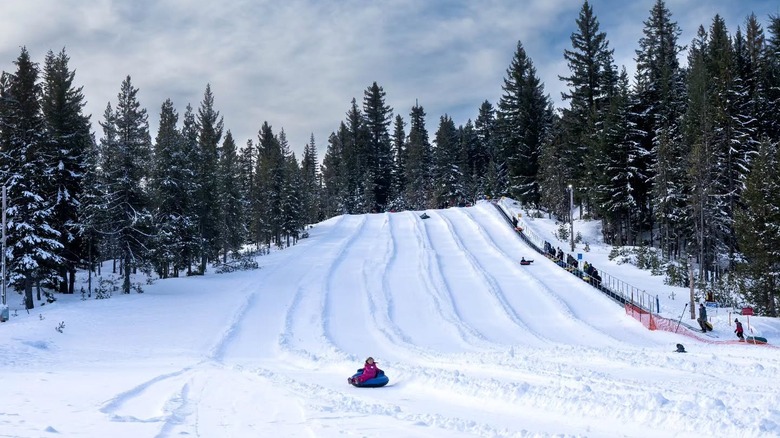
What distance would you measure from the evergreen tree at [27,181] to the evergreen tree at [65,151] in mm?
682

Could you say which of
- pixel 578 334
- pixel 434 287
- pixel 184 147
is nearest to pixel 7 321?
pixel 184 147

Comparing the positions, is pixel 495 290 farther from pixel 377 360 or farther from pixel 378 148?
pixel 378 148

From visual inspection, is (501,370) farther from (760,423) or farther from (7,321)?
(7,321)

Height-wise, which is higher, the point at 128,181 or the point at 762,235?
the point at 128,181

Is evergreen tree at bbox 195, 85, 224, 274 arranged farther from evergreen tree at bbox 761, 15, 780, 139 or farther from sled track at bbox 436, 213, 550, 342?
evergreen tree at bbox 761, 15, 780, 139

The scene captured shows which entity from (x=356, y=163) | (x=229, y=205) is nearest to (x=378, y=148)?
(x=356, y=163)

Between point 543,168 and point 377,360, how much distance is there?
48747mm

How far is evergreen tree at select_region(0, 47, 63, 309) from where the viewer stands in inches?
1062

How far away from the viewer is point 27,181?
28188 mm

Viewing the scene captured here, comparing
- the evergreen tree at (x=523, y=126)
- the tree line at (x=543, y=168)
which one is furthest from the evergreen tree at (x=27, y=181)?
the evergreen tree at (x=523, y=126)

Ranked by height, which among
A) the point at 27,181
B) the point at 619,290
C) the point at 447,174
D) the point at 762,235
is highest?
the point at 447,174

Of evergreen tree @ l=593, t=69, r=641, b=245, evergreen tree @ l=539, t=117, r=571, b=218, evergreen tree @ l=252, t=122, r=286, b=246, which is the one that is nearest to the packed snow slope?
evergreen tree @ l=593, t=69, r=641, b=245

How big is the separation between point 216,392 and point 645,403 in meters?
8.85

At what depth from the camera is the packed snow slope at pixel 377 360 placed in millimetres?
9086
